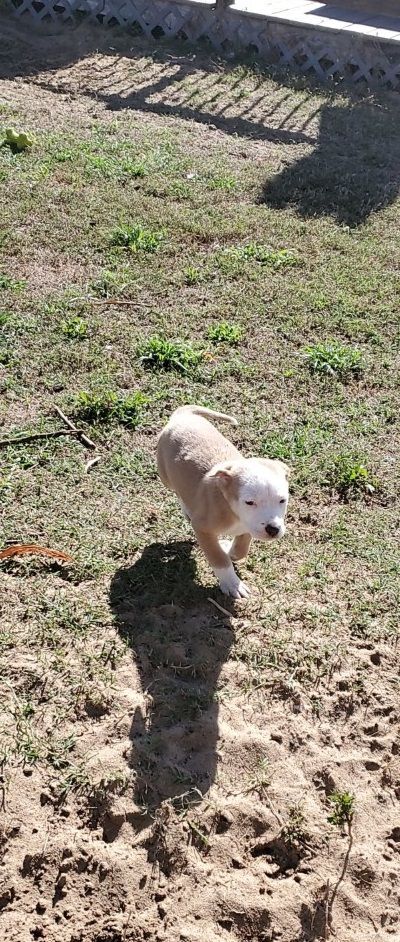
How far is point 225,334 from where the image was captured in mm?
6562

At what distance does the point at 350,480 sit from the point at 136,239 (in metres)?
3.73

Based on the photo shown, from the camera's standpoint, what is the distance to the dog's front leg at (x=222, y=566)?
4078 mm

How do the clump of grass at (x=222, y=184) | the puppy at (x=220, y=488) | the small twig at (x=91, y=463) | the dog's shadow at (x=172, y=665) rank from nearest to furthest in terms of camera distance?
the dog's shadow at (x=172, y=665) → the puppy at (x=220, y=488) → the small twig at (x=91, y=463) → the clump of grass at (x=222, y=184)

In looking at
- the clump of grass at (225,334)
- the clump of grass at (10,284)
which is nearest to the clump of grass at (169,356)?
the clump of grass at (225,334)

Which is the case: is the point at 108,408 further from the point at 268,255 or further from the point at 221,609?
the point at 268,255

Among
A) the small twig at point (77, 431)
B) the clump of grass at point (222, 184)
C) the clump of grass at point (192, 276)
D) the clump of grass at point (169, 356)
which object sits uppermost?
the clump of grass at point (222, 184)

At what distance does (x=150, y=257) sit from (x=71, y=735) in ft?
16.5

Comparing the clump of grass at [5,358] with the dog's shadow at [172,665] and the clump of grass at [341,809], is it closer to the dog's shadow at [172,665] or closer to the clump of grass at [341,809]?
the dog's shadow at [172,665]

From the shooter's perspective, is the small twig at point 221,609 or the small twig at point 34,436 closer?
the small twig at point 221,609

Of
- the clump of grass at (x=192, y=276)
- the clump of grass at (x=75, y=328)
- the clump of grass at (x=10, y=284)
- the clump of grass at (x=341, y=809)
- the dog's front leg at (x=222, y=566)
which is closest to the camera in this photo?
the clump of grass at (x=341, y=809)

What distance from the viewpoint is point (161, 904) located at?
3088 mm

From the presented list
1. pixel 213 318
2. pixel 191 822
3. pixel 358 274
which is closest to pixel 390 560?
pixel 191 822

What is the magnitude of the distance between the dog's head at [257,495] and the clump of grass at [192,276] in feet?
12.8

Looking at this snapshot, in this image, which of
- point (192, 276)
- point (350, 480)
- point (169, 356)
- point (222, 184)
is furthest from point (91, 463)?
point (222, 184)
